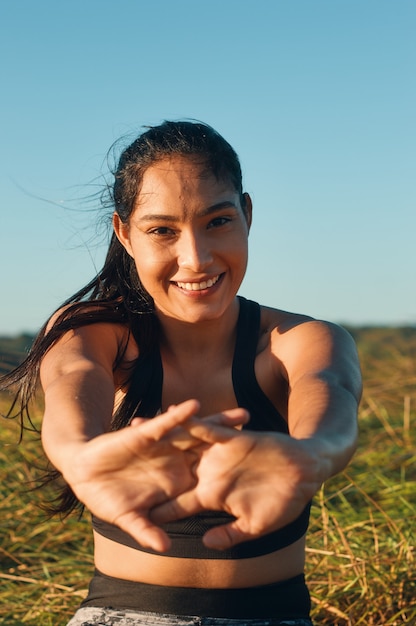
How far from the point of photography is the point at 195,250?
2.11 meters

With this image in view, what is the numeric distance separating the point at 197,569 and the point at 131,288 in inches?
33.2

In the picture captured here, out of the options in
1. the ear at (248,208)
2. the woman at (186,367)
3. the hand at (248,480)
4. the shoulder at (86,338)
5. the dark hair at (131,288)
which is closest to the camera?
the hand at (248,480)

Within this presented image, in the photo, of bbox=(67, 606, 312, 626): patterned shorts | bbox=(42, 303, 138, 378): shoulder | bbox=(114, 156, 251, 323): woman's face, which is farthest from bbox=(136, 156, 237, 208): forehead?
bbox=(67, 606, 312, 626): patterned shorts

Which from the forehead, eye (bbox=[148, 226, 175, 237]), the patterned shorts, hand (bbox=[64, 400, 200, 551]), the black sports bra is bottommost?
the patterned shorts

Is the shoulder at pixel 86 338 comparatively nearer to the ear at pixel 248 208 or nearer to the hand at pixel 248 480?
the ear at pixel 248 208

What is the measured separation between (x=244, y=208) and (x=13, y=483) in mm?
2895

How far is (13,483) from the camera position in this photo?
471cm

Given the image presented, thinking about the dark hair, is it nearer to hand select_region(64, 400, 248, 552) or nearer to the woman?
the woman

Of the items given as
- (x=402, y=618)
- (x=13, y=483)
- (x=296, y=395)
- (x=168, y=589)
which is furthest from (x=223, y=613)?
(x=13, y=483)

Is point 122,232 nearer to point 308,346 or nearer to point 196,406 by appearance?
A: point 308,346

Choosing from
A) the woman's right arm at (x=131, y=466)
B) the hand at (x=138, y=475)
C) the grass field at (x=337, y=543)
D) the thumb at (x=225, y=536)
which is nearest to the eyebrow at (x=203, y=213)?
the woman's right arm at (x=131, y=466)

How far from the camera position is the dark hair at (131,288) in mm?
2223

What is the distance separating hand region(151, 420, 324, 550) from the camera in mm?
1372

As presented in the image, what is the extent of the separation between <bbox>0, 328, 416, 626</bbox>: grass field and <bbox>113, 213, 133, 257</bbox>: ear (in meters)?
1.16
